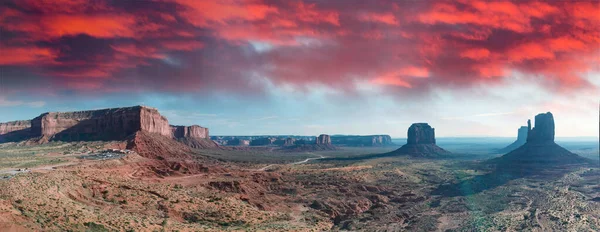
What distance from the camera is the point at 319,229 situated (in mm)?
44625

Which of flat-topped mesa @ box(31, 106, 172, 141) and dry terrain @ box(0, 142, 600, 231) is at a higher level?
flat-topped mesa @ box(31, 106, 172, 141)

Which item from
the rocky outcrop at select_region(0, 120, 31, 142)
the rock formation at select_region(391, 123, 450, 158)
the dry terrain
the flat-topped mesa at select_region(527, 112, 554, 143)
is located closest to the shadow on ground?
the dry terrain

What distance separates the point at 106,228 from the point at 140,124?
297ft

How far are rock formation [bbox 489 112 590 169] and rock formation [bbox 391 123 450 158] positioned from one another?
140 ft

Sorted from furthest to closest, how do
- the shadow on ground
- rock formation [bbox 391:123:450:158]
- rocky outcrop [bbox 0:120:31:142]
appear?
rock formation [bbox 391:123:450:158]
rocky outcrop [bbox 0:120:31:142]
the shadow on ground

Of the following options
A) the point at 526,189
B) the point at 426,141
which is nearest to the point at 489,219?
the point at 526,189

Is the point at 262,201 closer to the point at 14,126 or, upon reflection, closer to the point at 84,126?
the point at 84,126

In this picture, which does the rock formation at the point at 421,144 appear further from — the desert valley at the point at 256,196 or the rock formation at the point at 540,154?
the desert valley at the point at 256,196

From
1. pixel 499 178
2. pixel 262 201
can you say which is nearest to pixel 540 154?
pixel 499 178

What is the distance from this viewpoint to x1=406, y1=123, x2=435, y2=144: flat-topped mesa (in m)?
191

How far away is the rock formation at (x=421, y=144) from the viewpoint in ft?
573

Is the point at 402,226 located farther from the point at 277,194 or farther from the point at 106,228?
the point at 106,228

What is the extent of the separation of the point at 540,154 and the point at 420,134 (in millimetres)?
71499

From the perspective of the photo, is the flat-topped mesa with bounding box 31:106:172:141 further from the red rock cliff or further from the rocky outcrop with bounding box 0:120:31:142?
the red rock cliff
